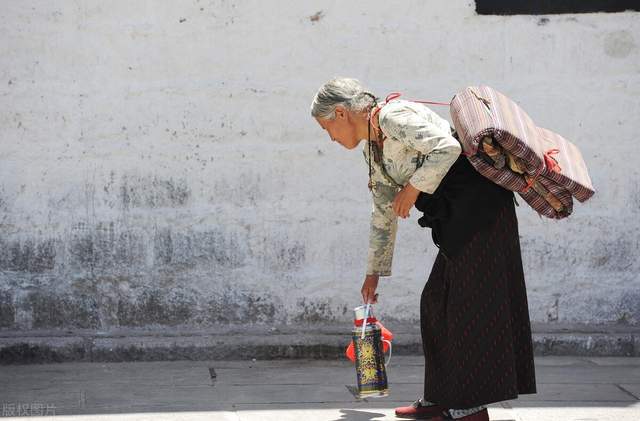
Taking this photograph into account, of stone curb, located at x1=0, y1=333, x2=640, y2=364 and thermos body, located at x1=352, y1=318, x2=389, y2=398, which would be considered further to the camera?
stone curb, located at x1=0, y1=333, x2=640, y2=364

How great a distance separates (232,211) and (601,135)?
2.20m

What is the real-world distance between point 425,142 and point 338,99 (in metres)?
0.39

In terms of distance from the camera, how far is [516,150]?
13.7ft

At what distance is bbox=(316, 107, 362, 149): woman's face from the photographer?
435cm

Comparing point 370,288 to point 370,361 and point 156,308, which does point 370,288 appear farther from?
point 156,308

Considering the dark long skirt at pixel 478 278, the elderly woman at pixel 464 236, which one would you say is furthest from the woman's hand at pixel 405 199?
the dark long skirt at pixel 478 278

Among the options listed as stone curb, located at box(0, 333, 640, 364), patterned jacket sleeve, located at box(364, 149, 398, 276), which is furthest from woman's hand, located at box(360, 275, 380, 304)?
stone curb, located at box(0, 333, 640, 364)

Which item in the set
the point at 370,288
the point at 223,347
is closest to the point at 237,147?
the point at 223,347

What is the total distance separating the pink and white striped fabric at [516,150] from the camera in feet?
13.7

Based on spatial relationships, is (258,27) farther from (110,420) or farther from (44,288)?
(110,420)

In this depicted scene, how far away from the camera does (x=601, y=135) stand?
6562 mm

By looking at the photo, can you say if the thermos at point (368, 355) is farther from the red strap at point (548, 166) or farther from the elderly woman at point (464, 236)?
the red strap at point (548, 166)

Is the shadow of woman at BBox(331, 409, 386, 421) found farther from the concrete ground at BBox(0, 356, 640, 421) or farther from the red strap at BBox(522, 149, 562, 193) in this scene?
the red strap at BBox(522, 149, 562, 193)

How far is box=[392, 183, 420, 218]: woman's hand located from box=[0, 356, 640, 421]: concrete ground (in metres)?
1.06
